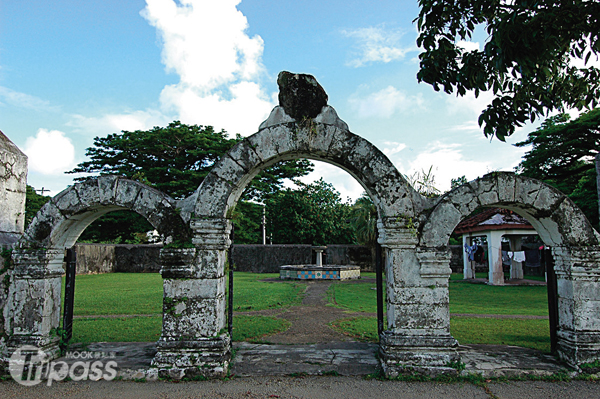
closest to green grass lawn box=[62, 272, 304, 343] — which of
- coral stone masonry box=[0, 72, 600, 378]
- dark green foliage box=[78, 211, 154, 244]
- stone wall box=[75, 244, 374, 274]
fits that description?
coral stone masonry box=[0, 72, 600, 378]

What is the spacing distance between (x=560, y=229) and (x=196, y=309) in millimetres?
4254

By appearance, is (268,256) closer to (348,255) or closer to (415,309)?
(348,255)

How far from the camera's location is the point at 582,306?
13.9 ft

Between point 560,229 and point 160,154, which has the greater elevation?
point 160,154

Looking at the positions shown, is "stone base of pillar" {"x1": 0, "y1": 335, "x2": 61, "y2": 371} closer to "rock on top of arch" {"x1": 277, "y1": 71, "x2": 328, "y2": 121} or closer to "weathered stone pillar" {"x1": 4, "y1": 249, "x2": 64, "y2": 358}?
"weathered stone pillar" {"x1": 4, "y1": 249, "x2": 64, "y2": 358}

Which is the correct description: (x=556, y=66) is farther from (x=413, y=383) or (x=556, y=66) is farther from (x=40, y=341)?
(x=40, y=341)

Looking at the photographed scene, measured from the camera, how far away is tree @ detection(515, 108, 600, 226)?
15.4 meters

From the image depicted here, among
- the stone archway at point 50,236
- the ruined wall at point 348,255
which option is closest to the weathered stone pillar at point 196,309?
the stone archway at point 50,236

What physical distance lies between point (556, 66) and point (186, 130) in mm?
17960

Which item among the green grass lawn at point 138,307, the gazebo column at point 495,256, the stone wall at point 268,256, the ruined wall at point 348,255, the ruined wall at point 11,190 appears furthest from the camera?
the ruined wall at point 348,255

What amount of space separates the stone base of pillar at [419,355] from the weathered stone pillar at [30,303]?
3.94m

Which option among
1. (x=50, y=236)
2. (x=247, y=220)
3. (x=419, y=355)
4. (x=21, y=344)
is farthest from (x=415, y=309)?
(x=247, y=220)

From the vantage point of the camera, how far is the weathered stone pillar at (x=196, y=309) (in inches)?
161

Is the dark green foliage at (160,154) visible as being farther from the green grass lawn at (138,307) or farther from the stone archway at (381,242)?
the stone archway at (381,242)
